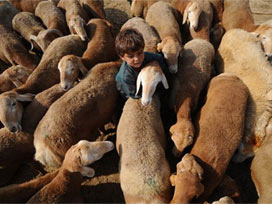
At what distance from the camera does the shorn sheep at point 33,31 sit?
630 cm

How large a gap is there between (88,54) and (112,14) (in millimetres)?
3255

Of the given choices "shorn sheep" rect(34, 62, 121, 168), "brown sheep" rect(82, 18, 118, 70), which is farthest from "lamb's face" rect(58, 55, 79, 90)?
"brown sheep" rect(82, 18, 118, 70)

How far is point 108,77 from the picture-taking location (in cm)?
492

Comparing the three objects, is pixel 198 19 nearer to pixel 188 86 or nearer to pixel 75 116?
pixel 188 86

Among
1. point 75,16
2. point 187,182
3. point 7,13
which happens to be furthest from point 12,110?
point 7,13

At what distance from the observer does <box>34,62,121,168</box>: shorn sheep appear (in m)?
4.29

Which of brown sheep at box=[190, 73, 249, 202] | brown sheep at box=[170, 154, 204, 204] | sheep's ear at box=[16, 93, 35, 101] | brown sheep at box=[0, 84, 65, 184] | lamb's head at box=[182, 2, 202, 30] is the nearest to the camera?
brown sheep at box=[170, 154, 204, 204]

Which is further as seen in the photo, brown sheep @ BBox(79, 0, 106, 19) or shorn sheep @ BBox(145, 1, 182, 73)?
brown sheep @ BBox(79, 0, 106, 19)

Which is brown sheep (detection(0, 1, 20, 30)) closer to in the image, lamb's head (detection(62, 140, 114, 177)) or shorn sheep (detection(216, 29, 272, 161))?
lamb's head (detection(62, 140, 114, 177))

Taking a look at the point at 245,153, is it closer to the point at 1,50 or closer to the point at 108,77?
the point at 108,77

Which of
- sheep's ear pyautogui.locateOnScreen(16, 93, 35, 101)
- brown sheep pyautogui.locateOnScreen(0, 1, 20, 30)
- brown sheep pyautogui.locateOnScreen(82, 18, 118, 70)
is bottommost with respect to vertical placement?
sheep's ear pyautogui.locateOnScreen(16, 93, 35, 101)

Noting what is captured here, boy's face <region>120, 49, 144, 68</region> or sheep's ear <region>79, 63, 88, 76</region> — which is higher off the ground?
boy's face <region>120, 49, 144, 68</region>

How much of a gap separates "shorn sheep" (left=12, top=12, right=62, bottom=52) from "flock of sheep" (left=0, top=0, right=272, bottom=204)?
0.16ft

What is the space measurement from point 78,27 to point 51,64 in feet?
4.59
